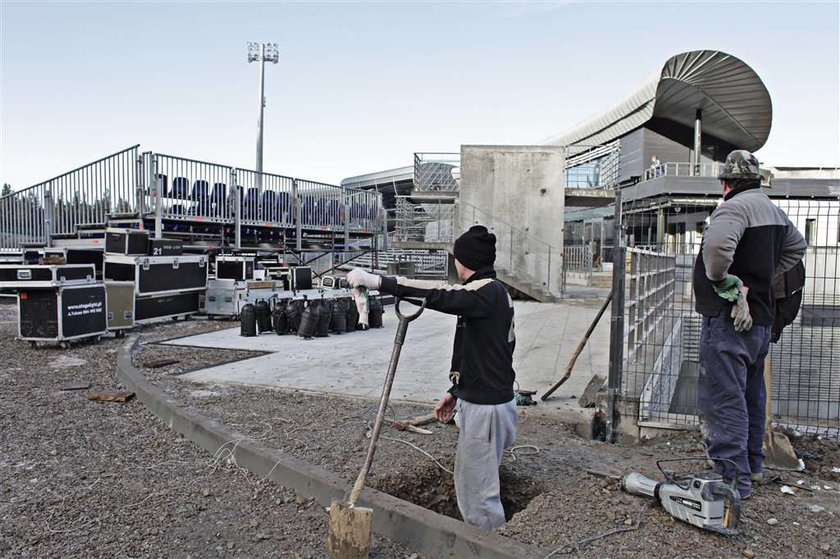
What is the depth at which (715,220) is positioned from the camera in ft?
11.4

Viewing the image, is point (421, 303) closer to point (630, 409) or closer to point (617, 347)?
point (617, 347)

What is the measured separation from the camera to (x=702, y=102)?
27.8 metres

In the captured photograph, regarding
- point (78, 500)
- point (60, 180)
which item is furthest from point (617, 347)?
point (60, 180)

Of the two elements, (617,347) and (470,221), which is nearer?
(617,347)

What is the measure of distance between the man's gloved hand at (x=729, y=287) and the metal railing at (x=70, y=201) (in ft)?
42.2

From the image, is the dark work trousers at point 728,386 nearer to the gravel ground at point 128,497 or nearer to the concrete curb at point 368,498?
the concrete curb at point 368,498

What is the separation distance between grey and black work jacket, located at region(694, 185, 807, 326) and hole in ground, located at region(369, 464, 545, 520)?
1.60 meters

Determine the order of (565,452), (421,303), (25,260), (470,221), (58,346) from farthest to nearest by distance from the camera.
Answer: (470,221) < (25,260) < (58,346) < (565,452) < (421,303)

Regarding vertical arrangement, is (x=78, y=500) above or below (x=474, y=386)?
below

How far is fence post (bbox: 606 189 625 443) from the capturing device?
193 inches

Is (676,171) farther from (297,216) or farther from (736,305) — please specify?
(736,305)

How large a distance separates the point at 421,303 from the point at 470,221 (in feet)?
55.7

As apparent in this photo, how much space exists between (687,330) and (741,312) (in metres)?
4.21

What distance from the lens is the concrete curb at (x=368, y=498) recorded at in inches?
118
